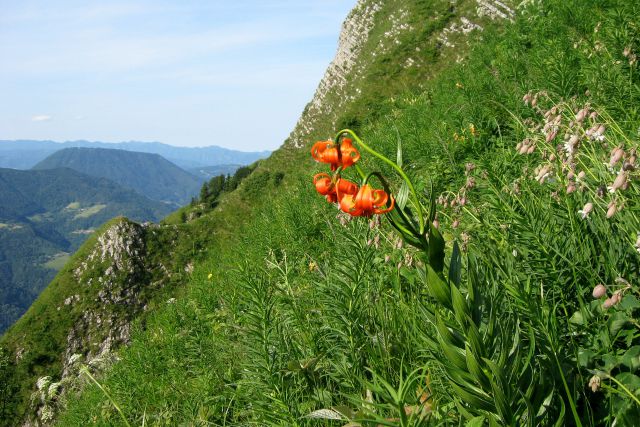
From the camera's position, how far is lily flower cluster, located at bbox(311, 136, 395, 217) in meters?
1.39

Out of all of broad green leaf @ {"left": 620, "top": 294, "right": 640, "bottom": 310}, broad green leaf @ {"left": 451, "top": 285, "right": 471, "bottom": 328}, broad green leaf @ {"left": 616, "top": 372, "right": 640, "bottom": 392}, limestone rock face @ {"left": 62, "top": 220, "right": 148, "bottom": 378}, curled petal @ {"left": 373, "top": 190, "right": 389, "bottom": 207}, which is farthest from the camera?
limestone rock face @ {"left": 62, "top": 220, "right": 148, "bottom": 378}

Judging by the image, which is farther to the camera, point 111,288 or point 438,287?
point 111,288

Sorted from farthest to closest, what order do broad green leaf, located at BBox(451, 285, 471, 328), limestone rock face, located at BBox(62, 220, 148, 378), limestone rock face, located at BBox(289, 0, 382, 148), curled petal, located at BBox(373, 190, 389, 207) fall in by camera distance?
limestone rock face, located at BBox(289, 0, 382, 148)
limestone rock face, located at BBox(62, 220, 148, 378)
curled petal, located at BBox(373, 190, 389, 207)
broad green leaf, located at BBox(451, 285, 471, 328)

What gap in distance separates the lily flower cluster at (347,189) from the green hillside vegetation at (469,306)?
0.26ft

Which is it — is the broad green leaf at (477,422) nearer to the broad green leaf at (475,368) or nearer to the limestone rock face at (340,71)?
the broad green leaf at (475,368)

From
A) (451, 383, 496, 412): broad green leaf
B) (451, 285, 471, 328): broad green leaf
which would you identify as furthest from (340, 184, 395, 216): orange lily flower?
(451, 383, 496, 412): broad green leaf

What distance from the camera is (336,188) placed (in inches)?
61.7

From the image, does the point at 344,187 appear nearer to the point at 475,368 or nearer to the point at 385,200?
the point at 385,200

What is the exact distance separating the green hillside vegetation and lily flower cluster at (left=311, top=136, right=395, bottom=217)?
78mm

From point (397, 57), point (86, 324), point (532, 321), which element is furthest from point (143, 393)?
point (397, 57)

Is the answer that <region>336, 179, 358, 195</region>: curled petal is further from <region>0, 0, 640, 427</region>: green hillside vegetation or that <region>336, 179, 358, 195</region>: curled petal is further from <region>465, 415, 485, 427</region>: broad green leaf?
<region>465, 415, 485, 427</region>: broad green leaf

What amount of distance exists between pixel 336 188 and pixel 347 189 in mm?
38

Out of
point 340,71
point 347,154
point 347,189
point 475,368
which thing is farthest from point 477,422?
point 340,71

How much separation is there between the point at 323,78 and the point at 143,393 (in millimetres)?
27325
